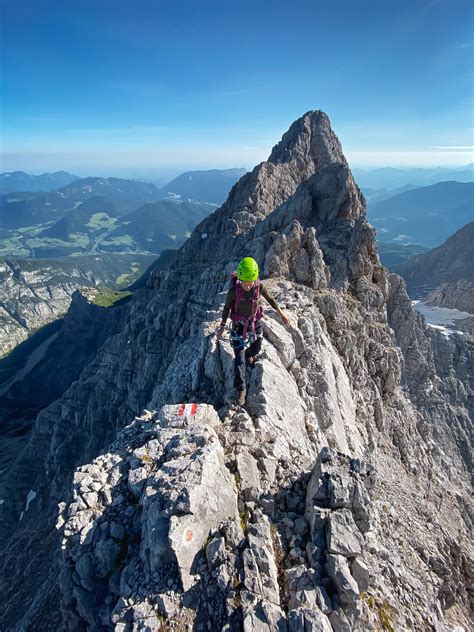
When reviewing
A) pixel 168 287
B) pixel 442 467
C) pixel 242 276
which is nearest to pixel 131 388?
pixel 168 287

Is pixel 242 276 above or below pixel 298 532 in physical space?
above

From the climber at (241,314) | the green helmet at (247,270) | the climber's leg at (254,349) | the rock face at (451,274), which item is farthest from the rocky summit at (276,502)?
the rock face at (451,274)

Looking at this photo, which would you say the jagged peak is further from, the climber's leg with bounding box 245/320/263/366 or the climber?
the climber

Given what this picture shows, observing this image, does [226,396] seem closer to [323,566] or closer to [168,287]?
[323,566]

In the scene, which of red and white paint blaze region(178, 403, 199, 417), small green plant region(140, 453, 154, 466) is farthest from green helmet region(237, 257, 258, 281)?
small green plant region(140, 453, 154, 466)

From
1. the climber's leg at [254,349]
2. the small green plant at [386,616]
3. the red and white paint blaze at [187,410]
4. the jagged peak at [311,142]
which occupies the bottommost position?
the small green plant at [386,616]

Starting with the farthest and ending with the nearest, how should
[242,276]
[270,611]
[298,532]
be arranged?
[242,276] → [298,532] → [270,611]

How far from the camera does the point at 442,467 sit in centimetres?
5122

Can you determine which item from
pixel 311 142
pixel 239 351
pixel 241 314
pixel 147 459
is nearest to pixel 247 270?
Result: pixel 241 314

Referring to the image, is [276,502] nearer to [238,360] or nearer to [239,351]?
[238,360]

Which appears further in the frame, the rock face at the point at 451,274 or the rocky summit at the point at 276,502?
the rock face at the point at 451,274

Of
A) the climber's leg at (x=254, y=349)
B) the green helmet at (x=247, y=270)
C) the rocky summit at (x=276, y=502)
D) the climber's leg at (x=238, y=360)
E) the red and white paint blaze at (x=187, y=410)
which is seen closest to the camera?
the rocky summit at (x=276, y=502)

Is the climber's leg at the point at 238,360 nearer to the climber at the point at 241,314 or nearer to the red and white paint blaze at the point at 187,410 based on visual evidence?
the climber at the point at 241,314

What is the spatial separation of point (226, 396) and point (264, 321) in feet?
19.6
